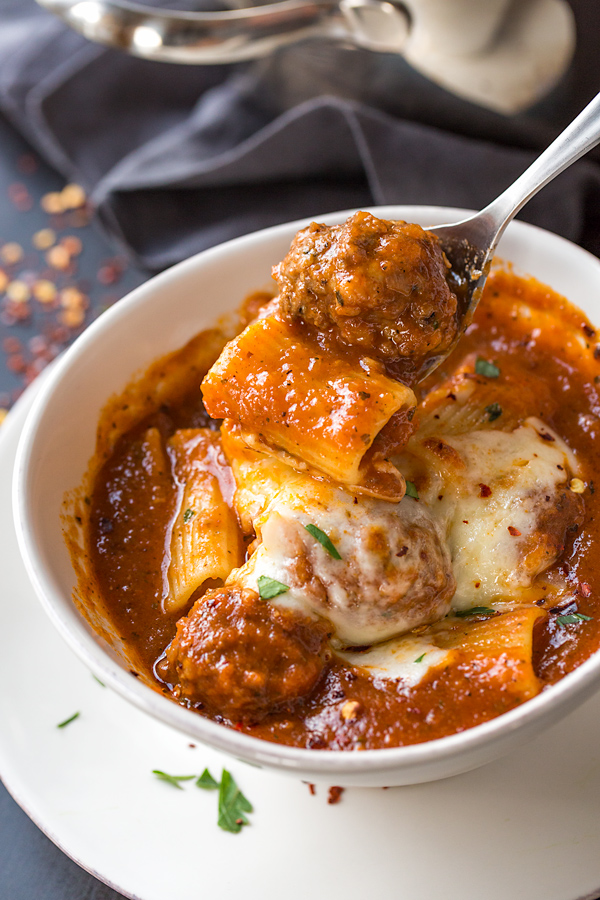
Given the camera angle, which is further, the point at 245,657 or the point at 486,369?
the point at 486,369

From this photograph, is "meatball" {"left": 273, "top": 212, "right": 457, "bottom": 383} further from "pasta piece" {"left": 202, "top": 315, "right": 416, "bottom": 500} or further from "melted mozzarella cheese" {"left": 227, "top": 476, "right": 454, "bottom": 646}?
"melted mozzarella cheese" {"left": 227, "top": 476, "right": 454, "bottom": 646}

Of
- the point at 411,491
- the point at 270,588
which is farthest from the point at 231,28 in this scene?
the point at 270,588

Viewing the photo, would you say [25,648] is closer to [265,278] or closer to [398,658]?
[398,658]

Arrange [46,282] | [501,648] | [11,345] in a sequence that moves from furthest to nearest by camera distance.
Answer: [46,282], [11,345], [501,648]

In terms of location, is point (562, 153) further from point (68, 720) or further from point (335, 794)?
point (68, 720)

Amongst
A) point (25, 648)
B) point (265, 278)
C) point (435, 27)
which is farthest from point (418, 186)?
point (25, 648)

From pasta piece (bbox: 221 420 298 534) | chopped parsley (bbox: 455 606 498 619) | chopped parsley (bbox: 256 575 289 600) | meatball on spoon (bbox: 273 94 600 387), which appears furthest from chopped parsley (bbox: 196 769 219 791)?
meatball on spoon (bbox: 273 94 600 387)
